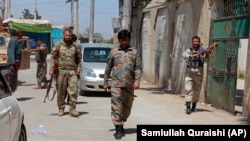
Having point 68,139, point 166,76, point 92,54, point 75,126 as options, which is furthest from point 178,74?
point 68,139

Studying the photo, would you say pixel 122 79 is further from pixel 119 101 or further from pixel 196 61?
pixel 196 61

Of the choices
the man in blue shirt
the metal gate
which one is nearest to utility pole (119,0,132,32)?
the metal gate

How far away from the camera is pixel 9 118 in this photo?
494cm

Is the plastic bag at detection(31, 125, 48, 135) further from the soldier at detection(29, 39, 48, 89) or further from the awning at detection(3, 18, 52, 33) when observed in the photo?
the awning at detection(3, 18, 52, 33)

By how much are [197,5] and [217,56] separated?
241 centimetres

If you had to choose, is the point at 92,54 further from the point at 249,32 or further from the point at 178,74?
the point at 249,32

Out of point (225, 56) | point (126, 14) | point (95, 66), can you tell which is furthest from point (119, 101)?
point (126, 14)

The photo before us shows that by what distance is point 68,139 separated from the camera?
24.1ft

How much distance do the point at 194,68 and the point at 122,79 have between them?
3.32 metres

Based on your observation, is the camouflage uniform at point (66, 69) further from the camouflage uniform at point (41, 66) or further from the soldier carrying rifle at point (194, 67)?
the camouflage uniform at point (41, 66)

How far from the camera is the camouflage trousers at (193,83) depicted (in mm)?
10242

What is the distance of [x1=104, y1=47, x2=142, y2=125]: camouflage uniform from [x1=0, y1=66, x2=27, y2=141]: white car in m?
1.91

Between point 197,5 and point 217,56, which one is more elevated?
point 197,5

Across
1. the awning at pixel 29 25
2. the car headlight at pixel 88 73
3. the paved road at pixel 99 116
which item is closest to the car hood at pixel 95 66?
the car headlight at pixel 88 73
